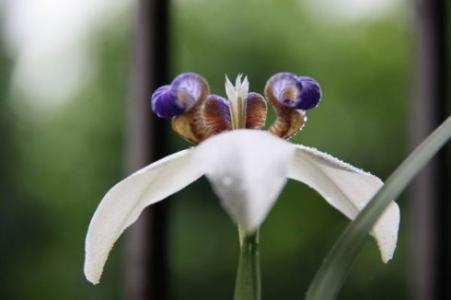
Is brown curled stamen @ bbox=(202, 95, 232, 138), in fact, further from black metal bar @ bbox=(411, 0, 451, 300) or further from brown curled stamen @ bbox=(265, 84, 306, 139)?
black metal bar @ bbox=(411, 0, 451, 300)

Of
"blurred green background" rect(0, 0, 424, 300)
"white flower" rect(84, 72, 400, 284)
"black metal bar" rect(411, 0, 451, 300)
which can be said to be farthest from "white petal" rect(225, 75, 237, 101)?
"blurred green background" rect(0, 0, 424, 300)

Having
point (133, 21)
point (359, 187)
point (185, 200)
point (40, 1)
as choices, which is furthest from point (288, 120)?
point (185, 200)

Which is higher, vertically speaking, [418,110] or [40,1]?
[40,1]

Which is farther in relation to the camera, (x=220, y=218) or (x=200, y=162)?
(x=220, y=218)

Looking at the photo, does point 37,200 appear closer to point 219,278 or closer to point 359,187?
point 219,278

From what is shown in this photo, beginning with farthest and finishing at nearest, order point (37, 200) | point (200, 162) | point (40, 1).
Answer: point (37, 200) → point (40, 1) → point (200, 162)
